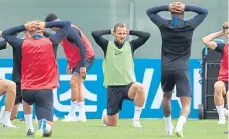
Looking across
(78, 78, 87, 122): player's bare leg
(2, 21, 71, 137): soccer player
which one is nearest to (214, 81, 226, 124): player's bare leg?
(78, 78, 87, 122): player's bare leg

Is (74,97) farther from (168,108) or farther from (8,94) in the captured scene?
(168,108)

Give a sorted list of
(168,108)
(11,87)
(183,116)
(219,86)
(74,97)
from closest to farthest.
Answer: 1. (183,116)
2. (168,108)
3. (11,87)
4. (219,86)
5. (74,97)

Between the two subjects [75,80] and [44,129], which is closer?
[44,129]

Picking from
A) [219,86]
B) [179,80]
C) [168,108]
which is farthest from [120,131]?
[219,86]

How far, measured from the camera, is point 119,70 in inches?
665

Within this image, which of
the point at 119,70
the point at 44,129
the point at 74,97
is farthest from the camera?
the point at 74,97

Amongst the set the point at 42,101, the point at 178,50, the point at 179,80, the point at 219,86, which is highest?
the point at 178,50

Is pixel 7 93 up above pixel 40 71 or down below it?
below

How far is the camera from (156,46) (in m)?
21.9

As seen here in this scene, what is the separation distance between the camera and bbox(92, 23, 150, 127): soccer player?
649 inches

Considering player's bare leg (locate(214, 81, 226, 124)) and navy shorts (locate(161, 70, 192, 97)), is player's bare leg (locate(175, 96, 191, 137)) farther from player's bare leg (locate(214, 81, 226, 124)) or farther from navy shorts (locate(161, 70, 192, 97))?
player's bare leg (locate(214, 81, 226, 124))

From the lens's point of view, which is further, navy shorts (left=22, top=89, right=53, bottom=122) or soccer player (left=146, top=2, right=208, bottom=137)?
soccer player (left=146, top=2, right=208, bottom=137)

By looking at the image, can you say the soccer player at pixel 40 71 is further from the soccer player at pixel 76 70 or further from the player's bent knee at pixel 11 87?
the soccer player at pixel 76 70

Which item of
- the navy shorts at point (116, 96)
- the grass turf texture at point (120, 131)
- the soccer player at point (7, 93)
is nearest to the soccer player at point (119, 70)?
the navy shorts at point (116, 96)
